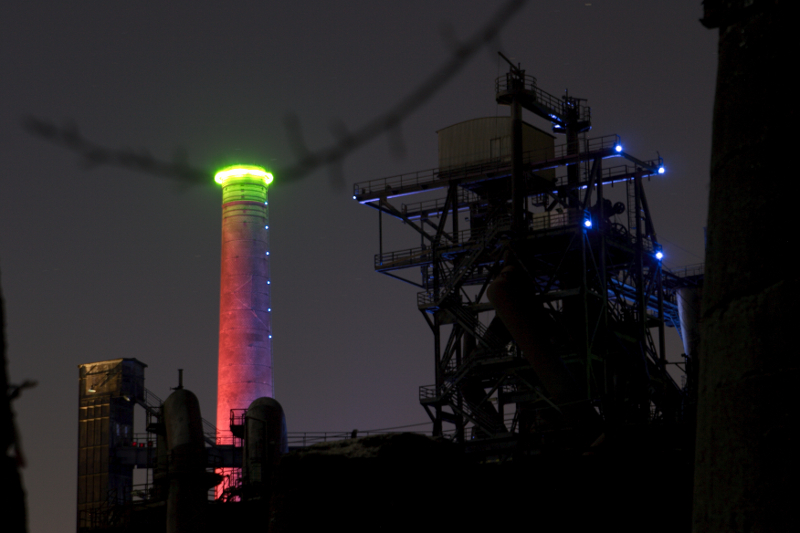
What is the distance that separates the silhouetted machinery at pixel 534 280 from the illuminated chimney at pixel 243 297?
1428 cm

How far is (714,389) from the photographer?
516cm

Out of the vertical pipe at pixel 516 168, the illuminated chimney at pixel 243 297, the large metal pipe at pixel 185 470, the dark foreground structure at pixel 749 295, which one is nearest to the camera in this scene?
the dark foreground structure at pixel 749 295

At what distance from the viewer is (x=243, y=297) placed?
196 ft

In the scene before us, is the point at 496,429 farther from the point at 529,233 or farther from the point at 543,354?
the point at 529,233

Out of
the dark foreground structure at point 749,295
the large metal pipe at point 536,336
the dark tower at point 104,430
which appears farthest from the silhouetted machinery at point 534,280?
the dark foreground structure at point 749,295

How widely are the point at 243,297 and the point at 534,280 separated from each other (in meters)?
23.1

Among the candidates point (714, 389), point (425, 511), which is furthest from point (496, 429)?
point (714, 389)

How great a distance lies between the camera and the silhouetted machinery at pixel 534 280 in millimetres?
39250

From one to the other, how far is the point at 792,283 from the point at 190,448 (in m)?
34.2

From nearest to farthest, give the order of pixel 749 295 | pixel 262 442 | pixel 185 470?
1. pixel 749 295
2. pixel 185 470
3. pixel 262 442

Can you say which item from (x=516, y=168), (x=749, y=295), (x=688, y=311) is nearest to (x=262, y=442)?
(x=516, y=168)

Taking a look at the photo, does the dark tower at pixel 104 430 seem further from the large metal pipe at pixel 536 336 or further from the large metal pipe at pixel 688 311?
the large metal pipe at pixel 688 311

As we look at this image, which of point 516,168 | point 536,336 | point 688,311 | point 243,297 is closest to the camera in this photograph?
point 536,336

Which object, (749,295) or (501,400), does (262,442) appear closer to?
(501,400)
